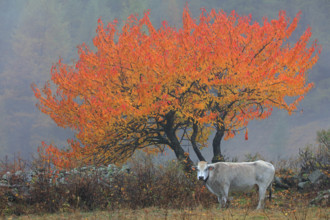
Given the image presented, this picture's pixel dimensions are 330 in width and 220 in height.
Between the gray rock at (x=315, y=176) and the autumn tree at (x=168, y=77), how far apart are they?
358 centimetres

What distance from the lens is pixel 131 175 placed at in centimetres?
1239

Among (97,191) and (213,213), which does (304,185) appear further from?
(97,191)

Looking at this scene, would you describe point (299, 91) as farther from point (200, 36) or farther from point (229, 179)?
point (229, 179)

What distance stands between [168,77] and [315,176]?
7.59 meters

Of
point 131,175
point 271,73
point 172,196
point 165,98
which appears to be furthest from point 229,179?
point 271,73

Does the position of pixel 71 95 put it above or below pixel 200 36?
below

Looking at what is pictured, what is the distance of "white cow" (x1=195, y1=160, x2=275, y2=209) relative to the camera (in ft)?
39.1

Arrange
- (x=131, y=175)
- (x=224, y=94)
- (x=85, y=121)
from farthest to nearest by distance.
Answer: (x=224, y=94), (x=85, y=121), (x=131, y=175)

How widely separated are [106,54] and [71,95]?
8.26 feet

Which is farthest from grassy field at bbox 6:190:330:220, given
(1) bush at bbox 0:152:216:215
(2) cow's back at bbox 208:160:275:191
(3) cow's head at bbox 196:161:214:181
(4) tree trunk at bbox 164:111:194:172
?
(4) tree trunk at bbox 164:111:194:172

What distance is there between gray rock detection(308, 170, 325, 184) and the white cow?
4.25 metres

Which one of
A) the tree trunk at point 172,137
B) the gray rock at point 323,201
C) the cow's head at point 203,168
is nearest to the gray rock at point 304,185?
the gray rock at point 323,201

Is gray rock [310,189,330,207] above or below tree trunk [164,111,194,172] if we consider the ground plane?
below

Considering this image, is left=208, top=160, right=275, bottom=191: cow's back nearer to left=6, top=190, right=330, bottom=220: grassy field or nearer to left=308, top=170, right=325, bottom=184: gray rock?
left=6, top=190, right=330, bottom=220: grassy field
